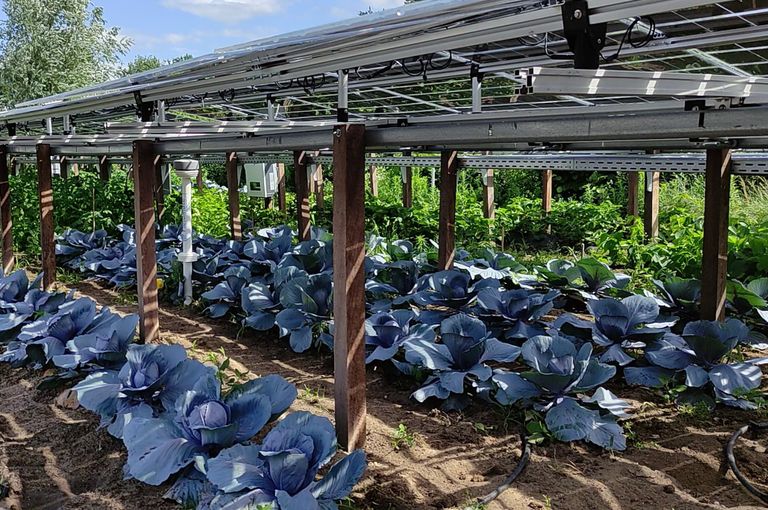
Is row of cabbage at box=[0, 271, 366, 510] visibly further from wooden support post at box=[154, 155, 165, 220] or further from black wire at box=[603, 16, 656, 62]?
wooden support post at box=[154, 155, 165, 220]

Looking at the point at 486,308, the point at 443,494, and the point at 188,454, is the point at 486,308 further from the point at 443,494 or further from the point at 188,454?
the point at 188,454

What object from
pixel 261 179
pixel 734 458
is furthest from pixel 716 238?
pixel 261 179

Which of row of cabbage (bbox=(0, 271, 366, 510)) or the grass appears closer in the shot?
row of cabbage (bbox=(0, 271, 366, 510))

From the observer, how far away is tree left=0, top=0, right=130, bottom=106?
15.3 meters

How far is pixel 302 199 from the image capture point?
703 centimetres

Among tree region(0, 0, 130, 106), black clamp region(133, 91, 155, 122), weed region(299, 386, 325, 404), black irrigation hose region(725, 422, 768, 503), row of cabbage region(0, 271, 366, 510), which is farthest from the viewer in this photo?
tree region(0, 0, 130, 106)

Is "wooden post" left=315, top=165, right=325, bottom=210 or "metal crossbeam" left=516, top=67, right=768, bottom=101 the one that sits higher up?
"metal crossbeam" left=516, top=67, right=768, bottom=101

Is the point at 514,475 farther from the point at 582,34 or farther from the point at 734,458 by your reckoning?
the point at 582,34

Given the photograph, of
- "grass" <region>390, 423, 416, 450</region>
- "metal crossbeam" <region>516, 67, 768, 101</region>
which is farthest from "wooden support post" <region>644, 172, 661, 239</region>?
"grass" <region>390, 423, 416, 450</region>

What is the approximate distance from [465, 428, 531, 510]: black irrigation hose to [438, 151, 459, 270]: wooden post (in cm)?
234

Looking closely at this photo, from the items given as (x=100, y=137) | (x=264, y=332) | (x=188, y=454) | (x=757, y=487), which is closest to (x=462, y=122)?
(x=188, y=454)

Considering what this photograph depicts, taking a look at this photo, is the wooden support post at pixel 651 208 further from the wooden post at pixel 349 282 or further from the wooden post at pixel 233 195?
the wooden post at pixel 349 282

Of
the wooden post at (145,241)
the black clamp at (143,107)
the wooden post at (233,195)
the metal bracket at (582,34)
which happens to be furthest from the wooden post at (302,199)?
the metal bracket at (582,34)

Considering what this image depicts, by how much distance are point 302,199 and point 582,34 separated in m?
5.23
